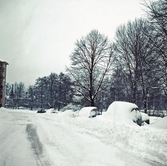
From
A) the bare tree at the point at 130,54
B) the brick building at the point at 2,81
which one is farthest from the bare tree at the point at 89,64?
the brick building at the point at 2,81

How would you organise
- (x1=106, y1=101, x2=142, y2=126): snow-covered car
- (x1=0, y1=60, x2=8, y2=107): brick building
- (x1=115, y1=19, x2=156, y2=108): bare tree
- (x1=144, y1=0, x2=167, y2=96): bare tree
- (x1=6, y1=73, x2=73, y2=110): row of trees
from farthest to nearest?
(x1=6, y1=73, x2=73, y2=110): row of trees
(x1=0, y1=60, x2=8, y2=107): brick building
(x1=115, y1=19, x2=156, y2=108): bare tree
(x1=106, y1=101, x2=142, y2=126): snow-covered car
(x1=144, y1=0, x2=167, y2=96): bare tree

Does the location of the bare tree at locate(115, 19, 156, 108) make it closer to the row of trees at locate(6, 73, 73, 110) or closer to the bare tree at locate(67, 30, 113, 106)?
the bare tree at locate(67, 30, 113, 106)

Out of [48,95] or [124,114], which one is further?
[48,95]

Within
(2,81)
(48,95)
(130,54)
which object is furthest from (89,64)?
(48,95)

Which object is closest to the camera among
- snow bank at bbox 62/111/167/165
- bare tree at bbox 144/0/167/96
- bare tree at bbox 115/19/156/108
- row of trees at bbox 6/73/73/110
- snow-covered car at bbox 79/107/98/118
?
snow bank at bbox 62/111/167/165

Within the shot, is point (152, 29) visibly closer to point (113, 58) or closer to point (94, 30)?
point (113, 58)

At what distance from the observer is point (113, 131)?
868 cm

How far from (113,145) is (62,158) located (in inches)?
106

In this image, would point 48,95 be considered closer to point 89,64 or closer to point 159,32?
point 89,64

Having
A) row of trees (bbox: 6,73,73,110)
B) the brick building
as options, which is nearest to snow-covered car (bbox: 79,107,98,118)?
the brick building

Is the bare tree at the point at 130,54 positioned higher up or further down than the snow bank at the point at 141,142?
higher up

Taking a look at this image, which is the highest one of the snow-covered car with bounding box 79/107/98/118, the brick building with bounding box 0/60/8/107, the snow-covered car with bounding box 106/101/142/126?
the brick building with bounding box 0/60/8/107

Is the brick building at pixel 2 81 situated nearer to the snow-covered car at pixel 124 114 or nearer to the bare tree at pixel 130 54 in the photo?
the bare tree at pixel 130 54

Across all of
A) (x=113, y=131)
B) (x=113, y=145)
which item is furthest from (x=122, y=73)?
(x=113, y=145)
